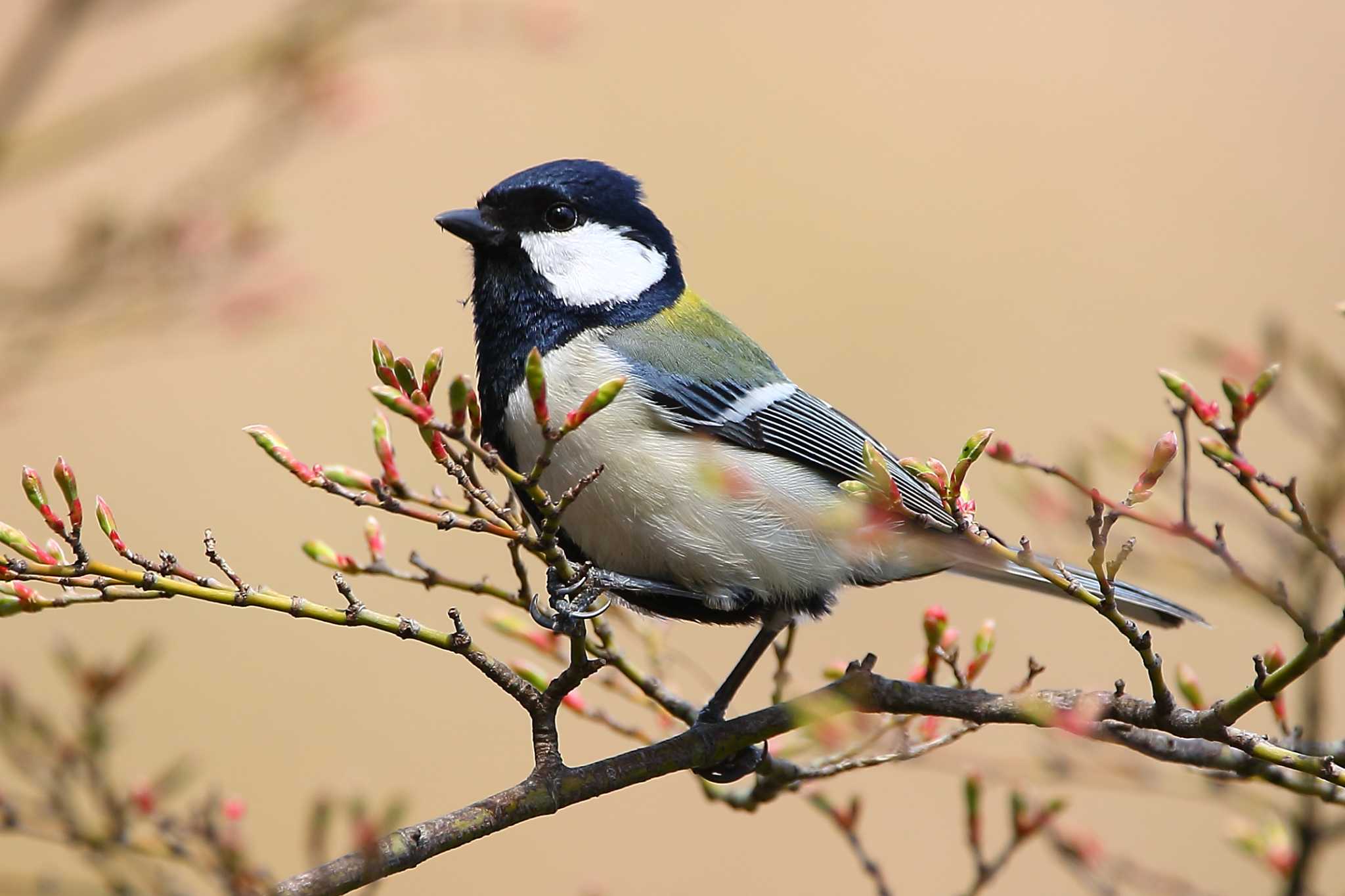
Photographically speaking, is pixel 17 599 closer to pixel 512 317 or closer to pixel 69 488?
pixel 69 488

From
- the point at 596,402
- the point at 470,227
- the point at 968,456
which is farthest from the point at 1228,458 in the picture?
the point at 470,227

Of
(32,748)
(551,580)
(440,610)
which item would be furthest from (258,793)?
(551,580)

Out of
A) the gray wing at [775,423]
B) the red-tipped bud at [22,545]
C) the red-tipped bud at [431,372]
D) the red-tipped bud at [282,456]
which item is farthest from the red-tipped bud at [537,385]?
the gray wing at [775,423]

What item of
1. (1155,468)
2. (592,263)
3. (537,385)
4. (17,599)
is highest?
(592,263)

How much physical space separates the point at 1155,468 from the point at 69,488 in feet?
3.57

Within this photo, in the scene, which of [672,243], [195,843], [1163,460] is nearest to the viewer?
[1163,460]

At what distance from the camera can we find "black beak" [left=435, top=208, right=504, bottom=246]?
1958mm

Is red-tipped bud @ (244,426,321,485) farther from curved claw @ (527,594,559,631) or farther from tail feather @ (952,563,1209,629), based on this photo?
tail feather @ (952,563,1209,629)

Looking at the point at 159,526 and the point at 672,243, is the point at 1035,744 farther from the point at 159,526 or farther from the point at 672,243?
the point at 159,526

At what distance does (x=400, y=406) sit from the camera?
3.70ft

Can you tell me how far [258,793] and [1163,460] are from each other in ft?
10.3

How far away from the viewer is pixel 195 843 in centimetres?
144

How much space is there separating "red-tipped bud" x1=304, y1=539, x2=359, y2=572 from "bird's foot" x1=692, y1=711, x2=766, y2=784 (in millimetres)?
576

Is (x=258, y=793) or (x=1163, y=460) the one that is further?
(x=258, y=793)
